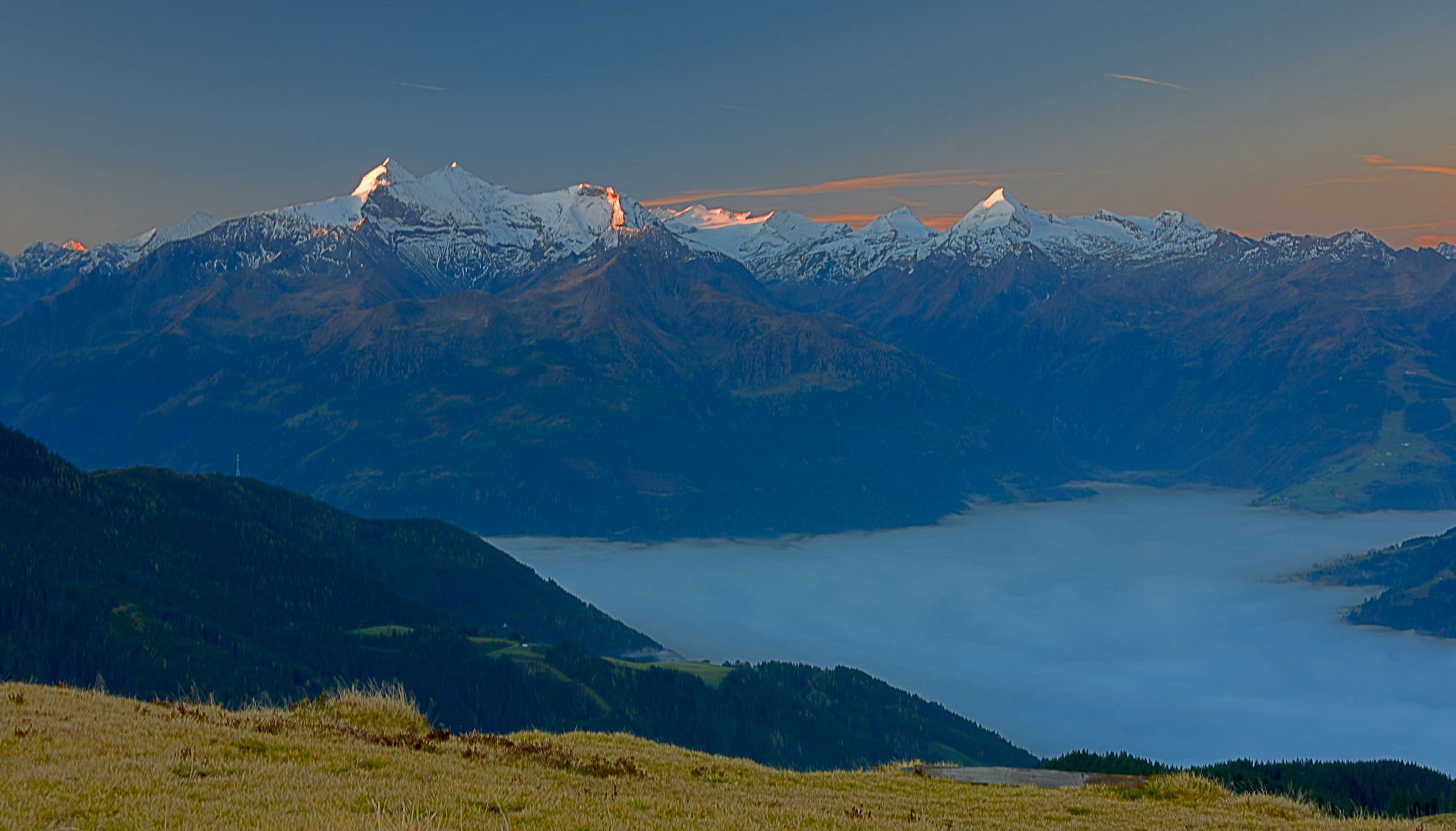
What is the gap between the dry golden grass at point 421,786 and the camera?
74.3 feet

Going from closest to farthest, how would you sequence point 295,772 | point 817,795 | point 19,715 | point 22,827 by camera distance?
point 22,827 → point 295,772 → point 19,715 → point 817,795

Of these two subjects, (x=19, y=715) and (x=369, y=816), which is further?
(x=19, y=715)

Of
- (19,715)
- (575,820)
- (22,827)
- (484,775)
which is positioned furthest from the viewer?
(19,715)

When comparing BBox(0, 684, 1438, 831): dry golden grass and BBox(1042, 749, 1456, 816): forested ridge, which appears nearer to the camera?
BBox(0, 684, 1438, 831): dry golden grass

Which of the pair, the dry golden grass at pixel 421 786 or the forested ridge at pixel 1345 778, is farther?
the forested ridge at pixel 1345 778

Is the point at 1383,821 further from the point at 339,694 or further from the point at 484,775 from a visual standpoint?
the point at 339,694

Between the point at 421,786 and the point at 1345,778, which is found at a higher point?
the point at 421,786

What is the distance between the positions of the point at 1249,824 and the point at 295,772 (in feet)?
91.3

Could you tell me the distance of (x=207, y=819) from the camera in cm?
2144

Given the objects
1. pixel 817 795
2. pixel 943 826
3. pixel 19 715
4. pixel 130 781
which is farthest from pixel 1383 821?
pixel 19 715

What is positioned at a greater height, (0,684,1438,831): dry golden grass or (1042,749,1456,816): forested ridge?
(0,684,1438,831): dry golden grass

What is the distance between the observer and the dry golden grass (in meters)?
22.7

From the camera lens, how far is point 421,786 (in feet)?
87.5

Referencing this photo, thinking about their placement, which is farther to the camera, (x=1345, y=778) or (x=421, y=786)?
(x=1345, y=778)
